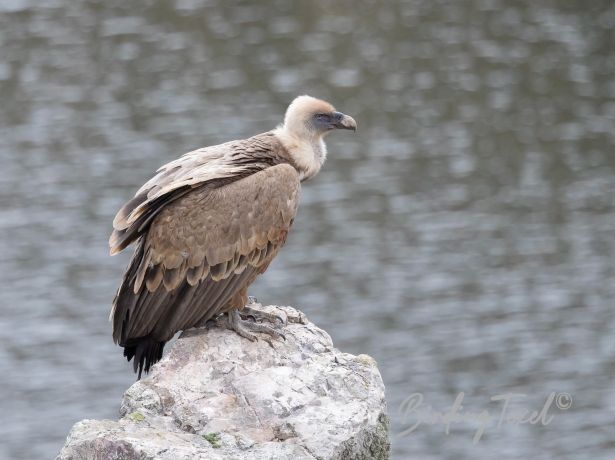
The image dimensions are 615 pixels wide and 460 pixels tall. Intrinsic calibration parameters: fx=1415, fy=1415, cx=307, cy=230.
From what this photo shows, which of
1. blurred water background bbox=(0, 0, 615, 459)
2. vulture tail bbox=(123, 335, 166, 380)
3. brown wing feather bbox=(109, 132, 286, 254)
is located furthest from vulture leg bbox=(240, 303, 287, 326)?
blurred water background bbox=(0, 0, 615, 459)

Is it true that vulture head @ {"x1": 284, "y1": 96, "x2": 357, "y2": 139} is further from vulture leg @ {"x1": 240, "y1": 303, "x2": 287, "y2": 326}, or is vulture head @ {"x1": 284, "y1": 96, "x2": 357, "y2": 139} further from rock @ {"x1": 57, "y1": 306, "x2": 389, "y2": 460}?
rock @ {"x1": 57, "y1": 306, "x2": 389, "y2": 460}

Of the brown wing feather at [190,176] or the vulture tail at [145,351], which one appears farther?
the vulture tail at [145,351]

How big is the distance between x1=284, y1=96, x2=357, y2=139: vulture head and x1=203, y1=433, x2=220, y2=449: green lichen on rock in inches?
142

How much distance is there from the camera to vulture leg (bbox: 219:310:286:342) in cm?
1091

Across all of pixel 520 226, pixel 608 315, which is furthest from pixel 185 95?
pixel 608 315

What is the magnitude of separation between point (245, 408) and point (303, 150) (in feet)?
9.53

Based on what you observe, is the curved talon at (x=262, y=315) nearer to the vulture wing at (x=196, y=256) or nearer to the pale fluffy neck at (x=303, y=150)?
the vulture wing at (x=196, y=256)

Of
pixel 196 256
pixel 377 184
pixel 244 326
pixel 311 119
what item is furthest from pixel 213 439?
pixel 377 184

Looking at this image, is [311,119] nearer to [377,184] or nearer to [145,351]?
[145,351]

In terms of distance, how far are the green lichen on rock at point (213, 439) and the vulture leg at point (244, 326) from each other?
1.48m

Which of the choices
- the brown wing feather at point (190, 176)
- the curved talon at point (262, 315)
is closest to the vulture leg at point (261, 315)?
the curved talon at point (262, 315)

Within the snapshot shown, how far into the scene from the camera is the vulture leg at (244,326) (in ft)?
35.8

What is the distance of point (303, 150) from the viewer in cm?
1210

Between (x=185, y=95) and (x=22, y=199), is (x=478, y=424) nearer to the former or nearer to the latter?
(x=22, y=199)
